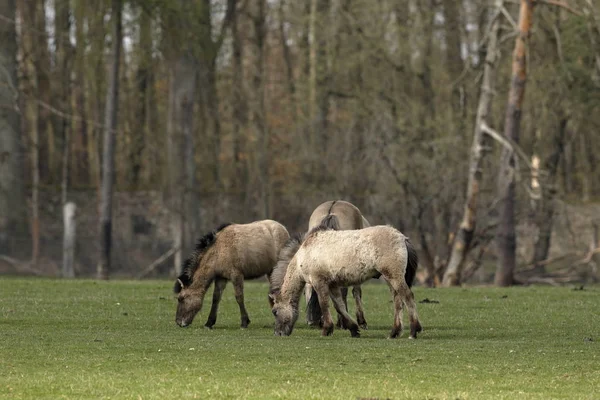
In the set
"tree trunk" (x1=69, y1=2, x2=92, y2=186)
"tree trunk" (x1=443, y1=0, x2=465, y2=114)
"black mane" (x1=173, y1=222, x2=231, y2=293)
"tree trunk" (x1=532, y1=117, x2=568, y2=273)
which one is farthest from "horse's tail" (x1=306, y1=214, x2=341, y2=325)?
"tree trunk" (x1=69, y1=2, x2=92, y2=186)

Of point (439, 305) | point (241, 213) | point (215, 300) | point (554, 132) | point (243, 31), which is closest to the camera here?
point (215, 300)

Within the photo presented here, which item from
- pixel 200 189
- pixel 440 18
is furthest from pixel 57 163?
pixel 440 18

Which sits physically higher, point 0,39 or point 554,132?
point 0,39

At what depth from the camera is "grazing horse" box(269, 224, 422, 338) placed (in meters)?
16.6

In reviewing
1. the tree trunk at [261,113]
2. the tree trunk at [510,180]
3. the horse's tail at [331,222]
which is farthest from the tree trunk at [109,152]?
the horse's tail at [331,222]

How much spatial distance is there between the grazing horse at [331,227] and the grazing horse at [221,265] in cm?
83

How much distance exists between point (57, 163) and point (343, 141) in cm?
1147

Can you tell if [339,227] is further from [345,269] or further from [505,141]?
[505,141]

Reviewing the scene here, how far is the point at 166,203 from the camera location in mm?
45312

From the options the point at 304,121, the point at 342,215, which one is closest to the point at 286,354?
the point at 342,215

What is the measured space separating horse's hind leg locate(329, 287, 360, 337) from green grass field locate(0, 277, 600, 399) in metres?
0.20

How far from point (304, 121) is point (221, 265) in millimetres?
29000

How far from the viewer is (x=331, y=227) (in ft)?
59.9

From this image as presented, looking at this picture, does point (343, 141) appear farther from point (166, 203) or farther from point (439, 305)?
point (439, 305)
